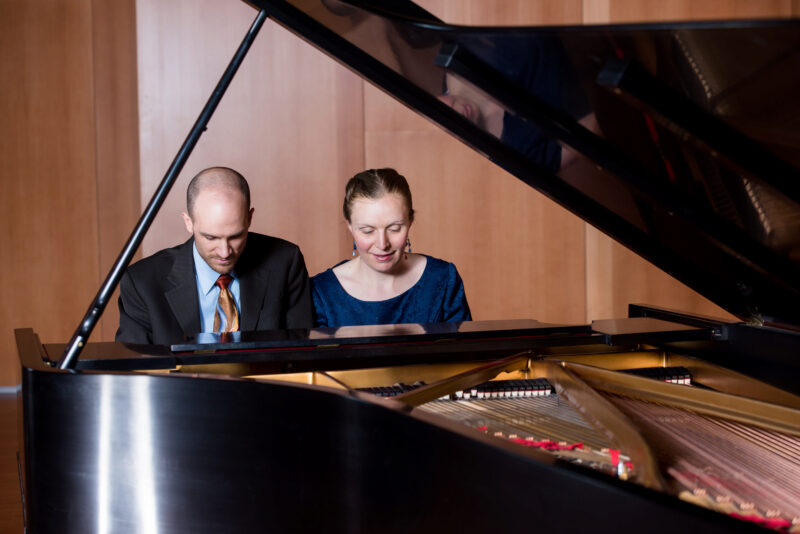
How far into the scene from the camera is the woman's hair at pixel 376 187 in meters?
2.81

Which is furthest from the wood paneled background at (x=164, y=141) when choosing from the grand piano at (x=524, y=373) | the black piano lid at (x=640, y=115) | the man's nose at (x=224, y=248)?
the black piano lid at (x=640, y=115)

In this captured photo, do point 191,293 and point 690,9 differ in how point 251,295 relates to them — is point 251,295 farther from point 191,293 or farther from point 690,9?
Result: point 690,9

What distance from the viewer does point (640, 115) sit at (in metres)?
1.35

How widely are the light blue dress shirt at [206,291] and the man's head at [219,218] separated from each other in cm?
11

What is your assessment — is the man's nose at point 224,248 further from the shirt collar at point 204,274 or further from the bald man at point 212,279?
the shirt collar at point 204,274

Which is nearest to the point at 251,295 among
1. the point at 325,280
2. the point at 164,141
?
the point at 325,280

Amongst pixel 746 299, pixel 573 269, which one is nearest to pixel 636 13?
pixel 573 269

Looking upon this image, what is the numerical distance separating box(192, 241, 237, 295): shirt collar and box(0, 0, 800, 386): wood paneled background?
239 centimetres

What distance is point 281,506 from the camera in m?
1.53

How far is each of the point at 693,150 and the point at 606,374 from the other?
2.12 feet

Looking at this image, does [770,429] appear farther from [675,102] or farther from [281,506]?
[281,506]

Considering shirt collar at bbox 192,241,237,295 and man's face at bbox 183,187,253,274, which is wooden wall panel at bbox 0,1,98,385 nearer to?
shirt collar at bbox 192,241,237,295

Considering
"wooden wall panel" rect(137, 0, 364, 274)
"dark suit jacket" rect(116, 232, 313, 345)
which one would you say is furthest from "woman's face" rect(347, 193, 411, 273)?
"wooden wall panel" rect(137, 0, 364, 274)

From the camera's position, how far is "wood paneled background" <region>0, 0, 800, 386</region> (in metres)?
5.09
